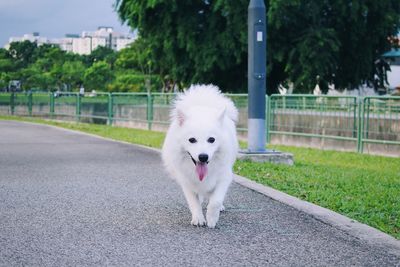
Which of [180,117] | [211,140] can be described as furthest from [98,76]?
[211,140]

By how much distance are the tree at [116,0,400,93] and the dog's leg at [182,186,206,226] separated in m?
20.3

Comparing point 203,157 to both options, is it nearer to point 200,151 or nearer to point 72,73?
point 200,151

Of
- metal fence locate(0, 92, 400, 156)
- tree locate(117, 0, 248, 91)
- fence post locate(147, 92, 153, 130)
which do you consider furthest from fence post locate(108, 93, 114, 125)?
tree locate(117, 0, 248, 91)

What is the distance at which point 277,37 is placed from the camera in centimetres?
3003

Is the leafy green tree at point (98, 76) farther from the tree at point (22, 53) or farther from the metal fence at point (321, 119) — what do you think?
the metal fence at point (321, 119)

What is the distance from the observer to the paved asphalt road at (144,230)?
17.9 feet

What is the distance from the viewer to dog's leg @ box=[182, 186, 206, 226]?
6.92 metres

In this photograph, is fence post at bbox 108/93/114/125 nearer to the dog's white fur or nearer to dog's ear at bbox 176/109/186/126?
the dog's white fur

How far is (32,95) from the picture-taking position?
38.9 metres

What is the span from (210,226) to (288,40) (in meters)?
24.4

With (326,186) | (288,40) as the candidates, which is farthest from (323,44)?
(326,186)

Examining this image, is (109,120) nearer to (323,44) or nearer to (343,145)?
(323,44)

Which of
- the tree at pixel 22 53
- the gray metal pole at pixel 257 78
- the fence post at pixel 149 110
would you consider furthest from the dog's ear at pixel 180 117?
the tree at pixel 22 53

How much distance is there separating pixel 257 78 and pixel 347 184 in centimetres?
374
